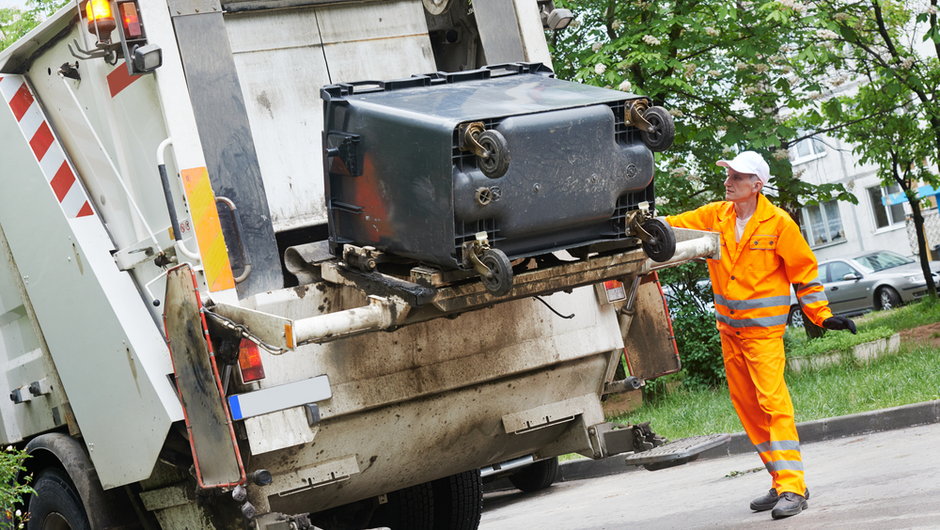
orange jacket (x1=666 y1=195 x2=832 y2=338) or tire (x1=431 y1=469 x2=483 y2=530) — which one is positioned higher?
orange jacket (x1=666 y1=195 x2=832 y2=338)

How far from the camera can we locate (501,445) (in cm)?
509

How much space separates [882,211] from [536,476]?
24577 mm

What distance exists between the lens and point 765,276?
5.55 m

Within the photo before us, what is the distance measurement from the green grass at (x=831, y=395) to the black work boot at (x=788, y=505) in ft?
8.78

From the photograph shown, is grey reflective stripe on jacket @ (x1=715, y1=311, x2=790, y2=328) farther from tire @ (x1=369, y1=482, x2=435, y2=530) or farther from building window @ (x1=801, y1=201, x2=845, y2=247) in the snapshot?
building window @ (x1=801, y1=201, x2=845, y2=247)

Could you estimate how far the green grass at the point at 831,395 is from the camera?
26.6 ft

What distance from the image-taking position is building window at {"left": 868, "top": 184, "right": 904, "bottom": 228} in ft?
100

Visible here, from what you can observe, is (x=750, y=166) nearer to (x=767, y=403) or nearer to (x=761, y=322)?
(x=761, y=322)

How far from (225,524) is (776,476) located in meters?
2.45

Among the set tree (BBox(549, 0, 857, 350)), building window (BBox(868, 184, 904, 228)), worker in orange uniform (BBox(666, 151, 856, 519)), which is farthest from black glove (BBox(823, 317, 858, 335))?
building window (BBox(868, 184, 904, 228))

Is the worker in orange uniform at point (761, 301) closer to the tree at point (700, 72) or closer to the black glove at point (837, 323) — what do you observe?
the black glove at point (837, 323)

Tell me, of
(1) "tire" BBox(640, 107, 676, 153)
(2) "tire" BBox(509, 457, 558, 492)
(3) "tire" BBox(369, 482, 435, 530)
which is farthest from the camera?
(2) "tire" BBox(509, 457, 558, 492)

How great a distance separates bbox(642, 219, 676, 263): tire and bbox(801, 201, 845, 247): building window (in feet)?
95.3

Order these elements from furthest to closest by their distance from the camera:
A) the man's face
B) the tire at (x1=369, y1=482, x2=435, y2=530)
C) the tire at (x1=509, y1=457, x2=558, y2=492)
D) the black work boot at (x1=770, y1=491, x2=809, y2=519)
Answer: the tire at (x1=509, y1=457, x2=558, y2=492)
the tire at (x1=369, y1=482, x2=435, y2=530)
the man's face
the black work boot at (x1=770, y1=491, x2=809, y2=519)
